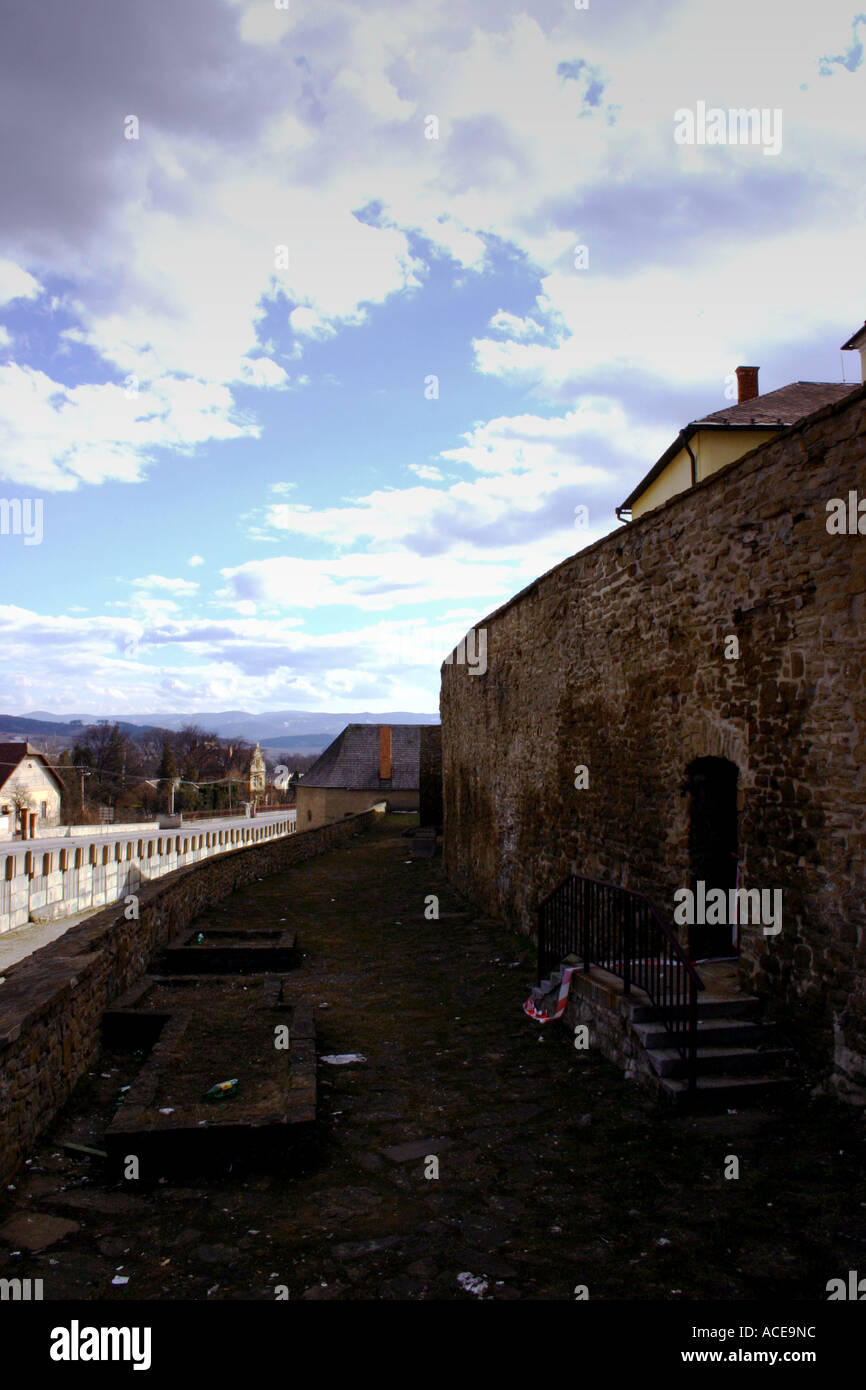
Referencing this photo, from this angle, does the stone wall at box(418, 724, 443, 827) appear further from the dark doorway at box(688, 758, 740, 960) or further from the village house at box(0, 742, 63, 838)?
the village house at box(0, 742, 63, 838)

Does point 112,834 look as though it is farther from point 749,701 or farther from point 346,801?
point 749,701

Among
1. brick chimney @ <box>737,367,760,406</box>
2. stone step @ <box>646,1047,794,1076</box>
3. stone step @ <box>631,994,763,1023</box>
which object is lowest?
stone step @ <box>646,1047,794,1076</box>

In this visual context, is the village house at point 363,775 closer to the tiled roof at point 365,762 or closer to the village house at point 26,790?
the tiled roof at point 365,762

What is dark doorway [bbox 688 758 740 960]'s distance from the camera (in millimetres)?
7234

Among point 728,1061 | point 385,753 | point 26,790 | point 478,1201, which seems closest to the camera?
point 478,1201

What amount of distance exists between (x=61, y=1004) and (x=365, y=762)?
1689 inches

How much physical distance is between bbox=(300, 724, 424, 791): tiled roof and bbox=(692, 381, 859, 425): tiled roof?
107ft

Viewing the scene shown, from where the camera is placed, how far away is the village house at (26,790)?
52.9m

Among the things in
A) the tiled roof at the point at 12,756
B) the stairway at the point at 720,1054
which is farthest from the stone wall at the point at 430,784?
the tiled roof at the point at 12,756

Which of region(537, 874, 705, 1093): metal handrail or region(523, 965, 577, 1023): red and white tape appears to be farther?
region(523, 965, 577, 1023): red and white tape

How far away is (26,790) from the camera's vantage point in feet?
195

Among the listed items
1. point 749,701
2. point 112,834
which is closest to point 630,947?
point 749,701

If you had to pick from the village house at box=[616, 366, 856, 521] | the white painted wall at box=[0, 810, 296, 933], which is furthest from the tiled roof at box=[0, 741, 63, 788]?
the village house at box=[616, 366, 856, 521]
